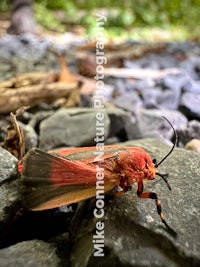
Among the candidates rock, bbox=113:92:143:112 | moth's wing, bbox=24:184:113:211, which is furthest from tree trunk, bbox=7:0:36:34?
moth's wing, bbox=24:184:113:211

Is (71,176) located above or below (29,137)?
below

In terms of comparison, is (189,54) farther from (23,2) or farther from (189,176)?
(189,176)

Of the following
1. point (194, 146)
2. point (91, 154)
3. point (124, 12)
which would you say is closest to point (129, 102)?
point (194, 146)

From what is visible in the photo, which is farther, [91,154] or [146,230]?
[91,154]

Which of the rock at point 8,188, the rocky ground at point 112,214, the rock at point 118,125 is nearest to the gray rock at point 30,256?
the rocky ground at point 112,214

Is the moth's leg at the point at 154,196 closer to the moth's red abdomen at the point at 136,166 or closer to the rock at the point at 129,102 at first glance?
the moth's red abdomen at the point at 136,166

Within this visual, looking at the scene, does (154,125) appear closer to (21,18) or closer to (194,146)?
(194,146)
